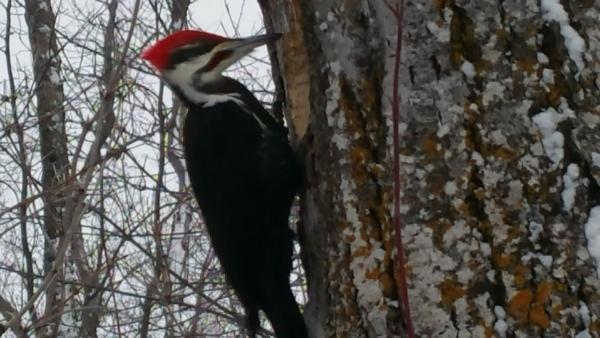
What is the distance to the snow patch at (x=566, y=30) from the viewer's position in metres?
1.72

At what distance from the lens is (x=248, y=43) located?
232 cm

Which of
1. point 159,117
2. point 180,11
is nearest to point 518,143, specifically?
point 159,117

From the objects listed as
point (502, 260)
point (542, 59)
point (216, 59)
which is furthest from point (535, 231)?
point (216, 59)

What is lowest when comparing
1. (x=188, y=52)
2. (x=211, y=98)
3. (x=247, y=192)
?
(x=247, y=192)

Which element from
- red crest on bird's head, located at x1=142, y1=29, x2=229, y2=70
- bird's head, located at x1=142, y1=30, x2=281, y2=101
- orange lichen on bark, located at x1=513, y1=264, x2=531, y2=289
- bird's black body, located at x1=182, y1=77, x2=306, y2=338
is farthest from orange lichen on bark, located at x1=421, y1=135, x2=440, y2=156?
red crest on bird's head, located at x1=142, y1=29, x2=229, y2=70

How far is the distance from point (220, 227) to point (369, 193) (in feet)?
2.08

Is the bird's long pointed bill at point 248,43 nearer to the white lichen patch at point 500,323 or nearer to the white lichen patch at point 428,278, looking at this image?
the white lichen patch at point 428,278

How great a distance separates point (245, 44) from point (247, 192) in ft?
1.10

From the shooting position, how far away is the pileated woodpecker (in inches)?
90.6

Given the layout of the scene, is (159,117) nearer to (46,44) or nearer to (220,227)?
(46,44)

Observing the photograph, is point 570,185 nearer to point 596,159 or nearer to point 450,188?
point 596,159

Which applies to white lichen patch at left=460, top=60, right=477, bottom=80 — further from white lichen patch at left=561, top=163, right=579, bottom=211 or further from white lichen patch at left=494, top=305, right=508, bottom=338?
white lichen patch at left=494, top=305, right=508, bottom=338

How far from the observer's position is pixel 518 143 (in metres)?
1.69

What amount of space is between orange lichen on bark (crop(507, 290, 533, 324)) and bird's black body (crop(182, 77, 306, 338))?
665 millimetres
